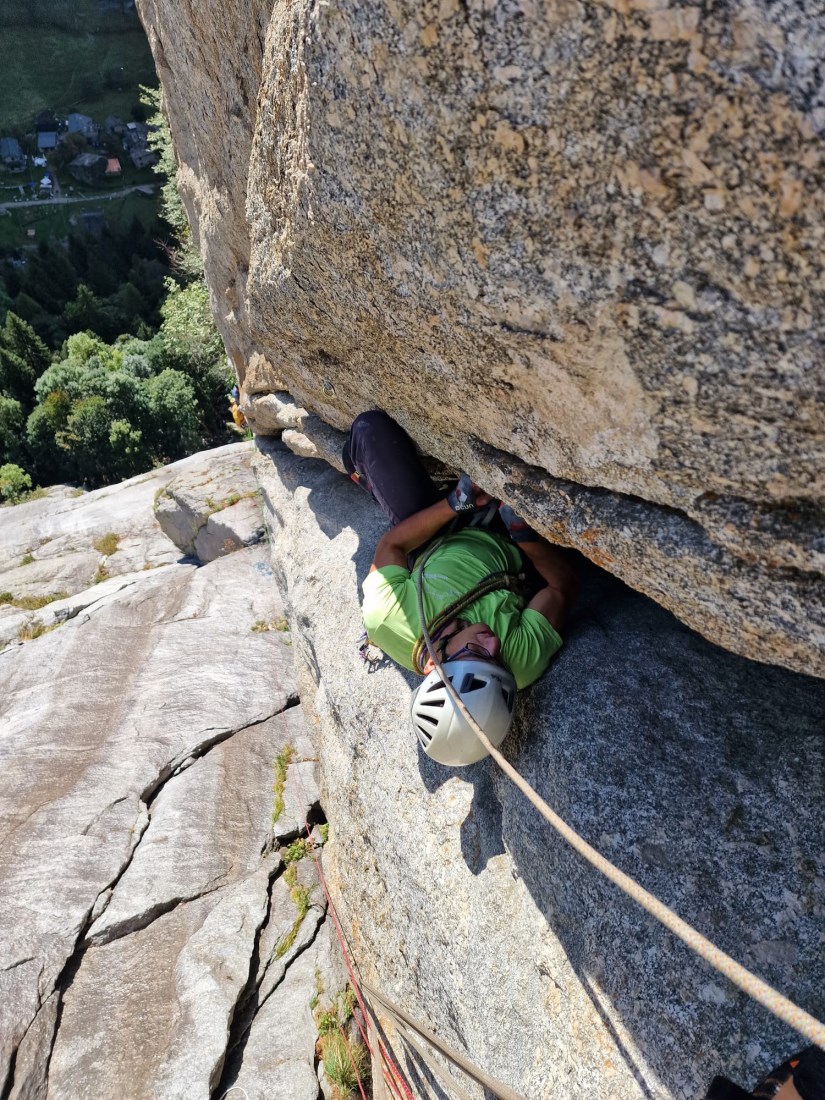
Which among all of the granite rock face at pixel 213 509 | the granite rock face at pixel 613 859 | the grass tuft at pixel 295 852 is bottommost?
the granite rock face at pixel 213 509

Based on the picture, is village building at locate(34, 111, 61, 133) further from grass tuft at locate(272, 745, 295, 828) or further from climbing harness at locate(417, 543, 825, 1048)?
climbing harness at locate(417, 543, 825, 1048)

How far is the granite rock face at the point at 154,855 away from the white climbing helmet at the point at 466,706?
4780 millimetres

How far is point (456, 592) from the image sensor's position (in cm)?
477

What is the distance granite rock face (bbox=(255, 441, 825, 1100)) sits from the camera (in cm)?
321

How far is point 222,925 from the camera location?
7762mm

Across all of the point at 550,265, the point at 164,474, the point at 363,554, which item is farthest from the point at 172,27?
the point at 164,474

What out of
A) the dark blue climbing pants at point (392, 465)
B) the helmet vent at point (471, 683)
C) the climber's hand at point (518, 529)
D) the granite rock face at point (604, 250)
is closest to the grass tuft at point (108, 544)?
the dark blue climbing pants at point (392, 465)

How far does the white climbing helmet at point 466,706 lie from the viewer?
400cm

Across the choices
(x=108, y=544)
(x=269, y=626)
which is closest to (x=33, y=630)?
(x=108, y=544)

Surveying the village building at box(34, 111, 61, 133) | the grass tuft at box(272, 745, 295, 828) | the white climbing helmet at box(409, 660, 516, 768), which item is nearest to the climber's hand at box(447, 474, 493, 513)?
the white climbing helmet at box(409, 660, 516, 768)

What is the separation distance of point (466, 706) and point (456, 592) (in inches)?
38.9

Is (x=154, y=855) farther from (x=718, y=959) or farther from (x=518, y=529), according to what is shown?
(x=718, y=959)

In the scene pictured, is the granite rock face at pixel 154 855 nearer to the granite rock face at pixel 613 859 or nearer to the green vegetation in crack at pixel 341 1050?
the green vegetation in crack at pixel 341 1050

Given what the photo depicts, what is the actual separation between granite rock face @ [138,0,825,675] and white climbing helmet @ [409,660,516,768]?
1.04 meters
